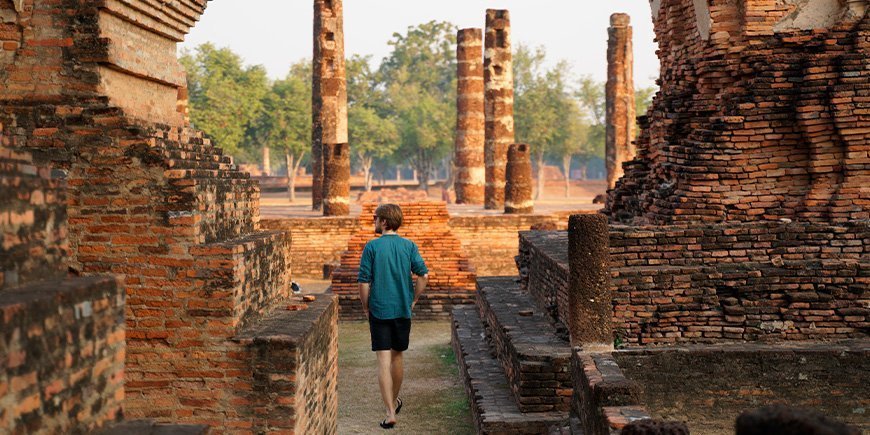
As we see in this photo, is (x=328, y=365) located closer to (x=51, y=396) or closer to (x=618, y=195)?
(x=51, y=396)

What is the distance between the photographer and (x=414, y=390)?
9148 millimetres

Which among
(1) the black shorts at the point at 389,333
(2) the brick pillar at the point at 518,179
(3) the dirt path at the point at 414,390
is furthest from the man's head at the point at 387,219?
(2) the brick pillar at the point at 518,179

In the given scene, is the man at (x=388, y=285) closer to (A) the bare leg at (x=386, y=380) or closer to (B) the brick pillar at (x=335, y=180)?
(A) the bare leg at (x=386, y=380)

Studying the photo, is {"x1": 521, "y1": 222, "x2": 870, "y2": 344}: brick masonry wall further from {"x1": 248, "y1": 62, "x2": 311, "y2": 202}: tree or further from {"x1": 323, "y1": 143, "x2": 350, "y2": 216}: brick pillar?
{"x1": 248, "y1": 62, "x2": 311, "y2": 202}: tree

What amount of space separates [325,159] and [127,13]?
1545 cm

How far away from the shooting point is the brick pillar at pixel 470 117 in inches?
1068

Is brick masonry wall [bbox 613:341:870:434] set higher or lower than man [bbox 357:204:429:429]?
lower

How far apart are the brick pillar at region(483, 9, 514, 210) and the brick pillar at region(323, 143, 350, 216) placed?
4.88m

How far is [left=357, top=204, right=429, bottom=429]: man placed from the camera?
22.8 feet

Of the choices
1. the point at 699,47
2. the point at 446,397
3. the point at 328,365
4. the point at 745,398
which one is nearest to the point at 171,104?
the point at 328,365

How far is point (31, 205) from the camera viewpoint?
10.3 feet

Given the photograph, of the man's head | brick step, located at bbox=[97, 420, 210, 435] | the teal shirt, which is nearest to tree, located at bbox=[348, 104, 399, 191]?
the man's head

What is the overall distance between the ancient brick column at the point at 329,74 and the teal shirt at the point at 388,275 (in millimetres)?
15777

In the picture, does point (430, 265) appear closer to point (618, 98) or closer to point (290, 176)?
point (618, 98)
